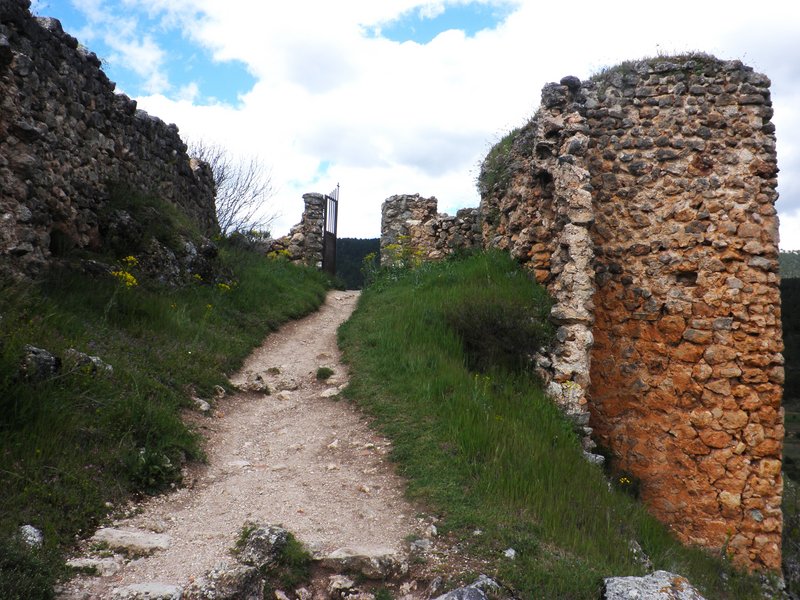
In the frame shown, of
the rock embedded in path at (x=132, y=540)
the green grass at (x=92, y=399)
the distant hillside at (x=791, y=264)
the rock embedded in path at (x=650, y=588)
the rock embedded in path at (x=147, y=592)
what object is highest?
the distant hillside at (x=791, y=264)

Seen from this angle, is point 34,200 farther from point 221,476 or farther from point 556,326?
point 556,326

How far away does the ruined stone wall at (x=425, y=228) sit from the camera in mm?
13911

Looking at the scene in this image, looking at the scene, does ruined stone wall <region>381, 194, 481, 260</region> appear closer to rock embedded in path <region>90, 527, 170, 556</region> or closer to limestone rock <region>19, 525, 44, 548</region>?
rock embedded in path <region>90, 527, 170, 556</region>

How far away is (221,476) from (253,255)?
9.74 meters

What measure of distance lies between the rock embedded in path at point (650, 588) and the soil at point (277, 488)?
4.32 feet

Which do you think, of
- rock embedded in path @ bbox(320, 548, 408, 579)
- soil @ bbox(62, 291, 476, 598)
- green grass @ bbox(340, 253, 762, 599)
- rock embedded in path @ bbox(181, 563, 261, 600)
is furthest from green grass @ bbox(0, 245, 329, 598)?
green grass @ bbox(340, 253, 762, 599)

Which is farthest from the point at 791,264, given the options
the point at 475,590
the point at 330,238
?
the point at 475,590

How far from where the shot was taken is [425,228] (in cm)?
1526

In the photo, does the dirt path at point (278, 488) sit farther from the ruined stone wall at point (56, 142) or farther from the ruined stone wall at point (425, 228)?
the ruined stone wall at point (425, 228)

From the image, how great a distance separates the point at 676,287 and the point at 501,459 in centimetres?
372

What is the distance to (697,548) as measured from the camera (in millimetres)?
7133

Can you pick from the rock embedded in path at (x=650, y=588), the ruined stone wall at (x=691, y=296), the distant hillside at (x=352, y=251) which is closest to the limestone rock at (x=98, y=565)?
the rock embedded in path at (x=650, y=588)

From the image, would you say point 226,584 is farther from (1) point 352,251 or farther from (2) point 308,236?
(1) point 352,251

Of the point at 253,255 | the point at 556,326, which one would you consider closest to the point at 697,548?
the point at 556,326
